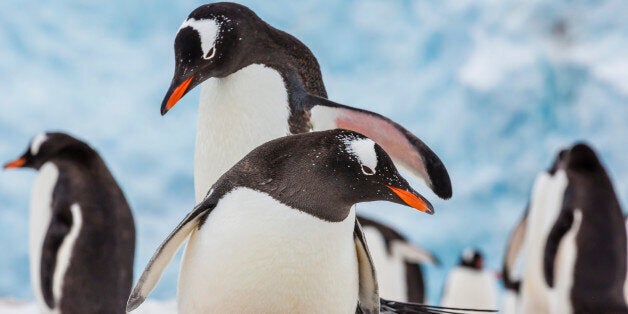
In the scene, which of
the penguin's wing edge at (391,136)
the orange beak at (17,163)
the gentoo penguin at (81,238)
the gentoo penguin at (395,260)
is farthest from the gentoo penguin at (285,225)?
the gentoo penguin at (395,260)

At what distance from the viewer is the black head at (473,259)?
6.84 meters

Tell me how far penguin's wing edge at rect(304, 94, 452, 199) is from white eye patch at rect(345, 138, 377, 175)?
270mm

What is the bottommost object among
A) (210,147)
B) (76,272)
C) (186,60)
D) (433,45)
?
(76,272)

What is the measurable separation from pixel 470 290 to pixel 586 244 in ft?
8.45

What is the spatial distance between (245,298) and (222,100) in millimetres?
612

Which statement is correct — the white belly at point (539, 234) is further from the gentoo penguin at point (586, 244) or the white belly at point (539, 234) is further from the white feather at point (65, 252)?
the white feather at point (65, 252)

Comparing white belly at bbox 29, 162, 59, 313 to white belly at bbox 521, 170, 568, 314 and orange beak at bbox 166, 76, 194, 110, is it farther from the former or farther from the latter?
white belly at bbox 521, 170, 568, 314

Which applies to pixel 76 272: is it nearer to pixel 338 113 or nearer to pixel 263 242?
pixel 338 113

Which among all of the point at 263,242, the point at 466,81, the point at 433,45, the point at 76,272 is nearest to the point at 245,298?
the point at 263,242

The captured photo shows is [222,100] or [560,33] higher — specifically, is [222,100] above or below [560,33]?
below

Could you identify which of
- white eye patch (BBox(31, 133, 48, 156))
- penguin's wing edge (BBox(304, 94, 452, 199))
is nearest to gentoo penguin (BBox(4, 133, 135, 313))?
white eye patch (BBox(31, 133, 48, 156))

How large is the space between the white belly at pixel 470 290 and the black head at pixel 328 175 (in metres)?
5.13

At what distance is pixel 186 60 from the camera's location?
1.98 m

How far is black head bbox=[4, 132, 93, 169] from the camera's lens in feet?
12.2
